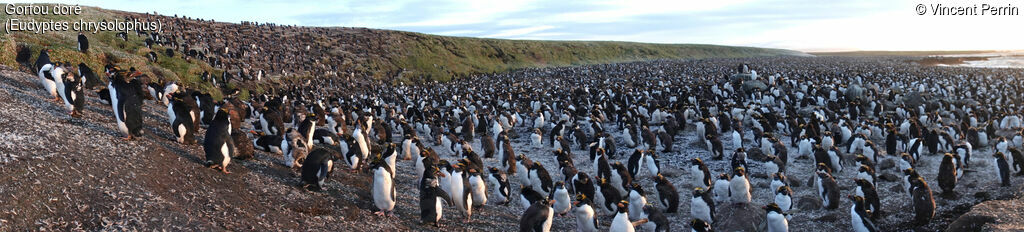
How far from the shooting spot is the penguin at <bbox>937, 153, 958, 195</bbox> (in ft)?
45.4

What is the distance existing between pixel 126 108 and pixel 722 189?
510 inches

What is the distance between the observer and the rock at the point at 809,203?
13.1 metres

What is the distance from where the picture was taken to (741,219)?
11.3 m

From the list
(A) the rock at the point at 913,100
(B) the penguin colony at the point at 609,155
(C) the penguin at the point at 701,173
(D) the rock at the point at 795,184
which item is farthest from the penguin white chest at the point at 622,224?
(A) the rock at the point at 913,100

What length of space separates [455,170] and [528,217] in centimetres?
213

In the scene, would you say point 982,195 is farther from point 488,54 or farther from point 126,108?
point 488,54

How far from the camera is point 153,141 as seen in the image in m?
11.2

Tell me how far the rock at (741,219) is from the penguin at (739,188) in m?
1.01

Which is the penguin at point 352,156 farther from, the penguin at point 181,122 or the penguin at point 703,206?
the penguin at point 703,206

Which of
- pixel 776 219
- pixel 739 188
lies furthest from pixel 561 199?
pixel 739 188

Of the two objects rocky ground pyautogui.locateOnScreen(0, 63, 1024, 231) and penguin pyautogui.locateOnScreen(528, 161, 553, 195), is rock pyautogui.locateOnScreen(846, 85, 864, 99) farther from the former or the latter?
penguin pyautogui.locateOnScreen(528, 161, 553, 195)

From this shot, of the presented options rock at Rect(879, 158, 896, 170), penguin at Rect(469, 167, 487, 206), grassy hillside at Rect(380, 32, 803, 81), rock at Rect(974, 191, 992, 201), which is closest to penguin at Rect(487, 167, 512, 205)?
penguin at Rect(469, 167, 487, 206)

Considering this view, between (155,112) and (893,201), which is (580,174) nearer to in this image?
(893,201)

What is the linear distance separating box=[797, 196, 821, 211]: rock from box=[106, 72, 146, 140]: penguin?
1443cm
